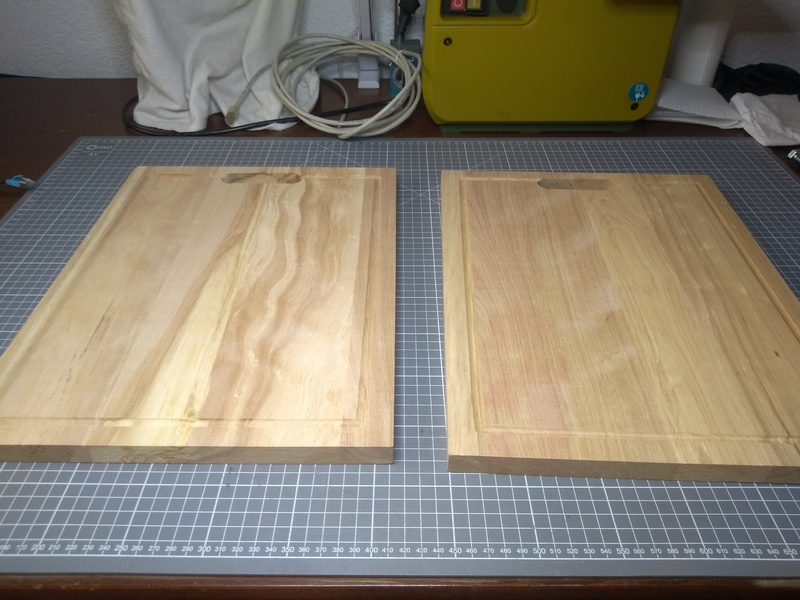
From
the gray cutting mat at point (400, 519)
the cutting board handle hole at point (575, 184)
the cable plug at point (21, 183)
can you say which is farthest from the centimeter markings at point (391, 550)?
the cable plug at point (21, 183)

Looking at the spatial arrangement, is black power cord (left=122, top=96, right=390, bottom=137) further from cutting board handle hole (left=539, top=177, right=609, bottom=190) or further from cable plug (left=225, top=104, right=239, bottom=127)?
cutting board handle hole (left=539, top=177, right=609, bottom=190)

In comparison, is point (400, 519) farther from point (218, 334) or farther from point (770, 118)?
point (770, 118)

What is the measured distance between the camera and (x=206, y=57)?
3.32 feet

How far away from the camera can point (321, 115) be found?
1.05 metres

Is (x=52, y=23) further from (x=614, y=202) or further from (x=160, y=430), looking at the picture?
(x=614, y=202)

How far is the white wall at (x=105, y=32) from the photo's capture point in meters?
1.12

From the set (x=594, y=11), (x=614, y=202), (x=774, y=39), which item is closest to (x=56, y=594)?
(x=614, y=202)

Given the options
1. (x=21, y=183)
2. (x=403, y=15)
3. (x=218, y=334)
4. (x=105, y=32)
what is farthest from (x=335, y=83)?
(x=218, y=334)

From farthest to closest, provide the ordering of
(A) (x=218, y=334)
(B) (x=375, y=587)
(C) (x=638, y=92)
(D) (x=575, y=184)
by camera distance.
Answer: (C) (x=638, y=92) → (D) (x=575, y=184) → (A) (x=218, y=334) → (B) (x=375, y=587)

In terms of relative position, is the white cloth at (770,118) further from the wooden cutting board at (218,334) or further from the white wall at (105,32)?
the wooden cutting board at (218,334)

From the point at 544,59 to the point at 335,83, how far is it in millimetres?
420

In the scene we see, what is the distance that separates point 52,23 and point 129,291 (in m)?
0.80

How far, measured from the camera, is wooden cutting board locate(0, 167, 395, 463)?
1.74 feet

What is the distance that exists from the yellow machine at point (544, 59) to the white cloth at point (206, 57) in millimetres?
288
